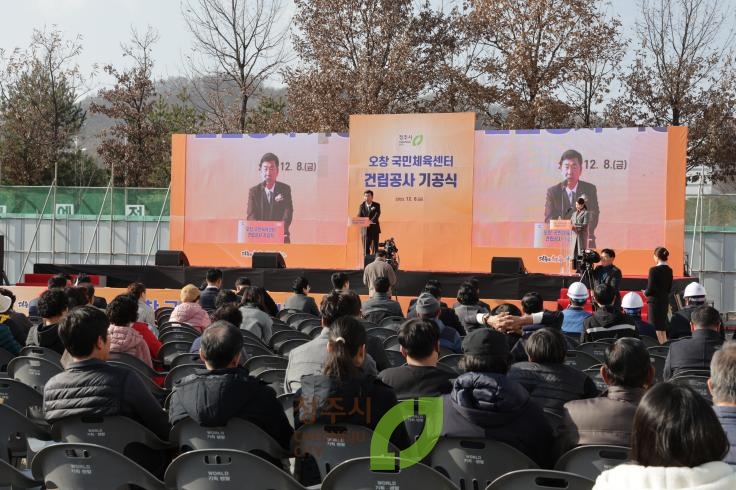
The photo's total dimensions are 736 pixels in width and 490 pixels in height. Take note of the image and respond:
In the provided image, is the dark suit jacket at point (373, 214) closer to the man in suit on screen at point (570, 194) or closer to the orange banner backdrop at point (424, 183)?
the orange banner backdrop at point (424, 183)

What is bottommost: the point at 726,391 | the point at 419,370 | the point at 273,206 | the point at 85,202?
the point at 419,370

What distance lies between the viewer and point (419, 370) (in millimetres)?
3992

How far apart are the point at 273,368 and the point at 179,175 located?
12.8 m

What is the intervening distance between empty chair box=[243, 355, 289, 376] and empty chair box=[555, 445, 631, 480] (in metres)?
2.33

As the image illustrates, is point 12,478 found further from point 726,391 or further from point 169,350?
point 169,350

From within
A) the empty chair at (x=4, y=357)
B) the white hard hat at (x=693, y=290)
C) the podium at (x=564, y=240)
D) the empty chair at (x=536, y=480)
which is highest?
the podium at (x=564, y=240)

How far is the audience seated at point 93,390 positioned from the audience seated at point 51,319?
6.21ft

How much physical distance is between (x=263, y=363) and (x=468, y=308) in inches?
113

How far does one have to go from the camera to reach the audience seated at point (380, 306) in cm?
814

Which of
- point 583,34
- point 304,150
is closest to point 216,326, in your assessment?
point 304,150

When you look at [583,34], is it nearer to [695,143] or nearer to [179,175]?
[695,143]

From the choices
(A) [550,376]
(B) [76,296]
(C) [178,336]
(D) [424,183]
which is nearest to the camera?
(A) [550,376]

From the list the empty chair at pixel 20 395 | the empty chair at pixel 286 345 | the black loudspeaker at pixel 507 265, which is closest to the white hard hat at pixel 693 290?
the empty chair at pixel 286 345

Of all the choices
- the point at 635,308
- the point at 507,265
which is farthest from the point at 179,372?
the point at 507,265
